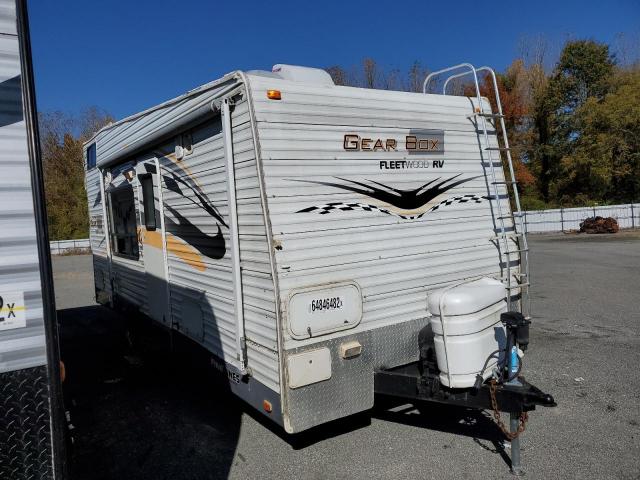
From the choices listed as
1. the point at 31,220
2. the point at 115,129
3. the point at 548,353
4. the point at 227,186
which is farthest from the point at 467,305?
the point at 115,129

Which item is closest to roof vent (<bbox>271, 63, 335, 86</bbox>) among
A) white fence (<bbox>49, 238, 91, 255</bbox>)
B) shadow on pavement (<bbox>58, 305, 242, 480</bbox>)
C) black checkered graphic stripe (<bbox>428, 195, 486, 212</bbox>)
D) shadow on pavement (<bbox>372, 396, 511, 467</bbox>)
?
black checkered graphic stripe (<bbox>428, 195, 486, 212</bbox>)

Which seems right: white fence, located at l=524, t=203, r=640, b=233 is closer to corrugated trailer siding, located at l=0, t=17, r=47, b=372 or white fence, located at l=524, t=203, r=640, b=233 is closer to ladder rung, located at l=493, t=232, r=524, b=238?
ladder rung, located at l=493, t=232, r=524, b=238

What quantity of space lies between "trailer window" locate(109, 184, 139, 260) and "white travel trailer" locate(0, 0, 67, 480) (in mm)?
3571

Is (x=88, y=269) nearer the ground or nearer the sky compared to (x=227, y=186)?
nearer the ground

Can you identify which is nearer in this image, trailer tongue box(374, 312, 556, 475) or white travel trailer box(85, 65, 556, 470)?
trailer tongue box(374, 312, 556, 475)

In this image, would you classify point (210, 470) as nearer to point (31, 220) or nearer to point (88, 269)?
point (31, 220)

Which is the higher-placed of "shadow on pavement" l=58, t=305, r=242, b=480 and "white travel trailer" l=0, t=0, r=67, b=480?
"white travel trailer" l=0, t=0, r=67, b=480

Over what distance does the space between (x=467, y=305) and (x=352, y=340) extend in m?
0.84

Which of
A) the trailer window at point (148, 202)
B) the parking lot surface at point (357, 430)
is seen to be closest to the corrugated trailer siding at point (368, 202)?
the parking lot surface at point (357, 430)

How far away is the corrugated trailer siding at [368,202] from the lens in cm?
330

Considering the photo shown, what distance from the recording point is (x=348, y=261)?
3.56 m

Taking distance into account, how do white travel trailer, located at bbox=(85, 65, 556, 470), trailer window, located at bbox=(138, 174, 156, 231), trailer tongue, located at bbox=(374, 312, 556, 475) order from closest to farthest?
trailer tongue, located at bbox=(374, 312, 556, 475) → white travel trailer, located at bbox=(85, 65, 556, 470) → trailer window, located at bbox=(138, 174, 156, 231)

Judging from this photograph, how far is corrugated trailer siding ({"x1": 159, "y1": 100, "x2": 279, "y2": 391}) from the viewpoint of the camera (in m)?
3.32

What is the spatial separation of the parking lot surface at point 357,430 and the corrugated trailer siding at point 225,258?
2.25 ft
